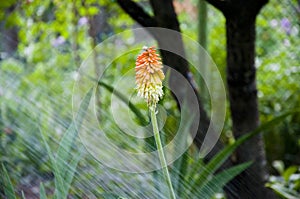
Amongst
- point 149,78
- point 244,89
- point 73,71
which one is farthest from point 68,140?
point 73,71

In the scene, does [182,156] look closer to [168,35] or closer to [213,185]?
[213,185]

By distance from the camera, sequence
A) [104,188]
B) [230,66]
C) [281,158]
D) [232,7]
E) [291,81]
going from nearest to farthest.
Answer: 1. [104,188]
2. [232,7]
3. [230,66]
4. [281,158]
5. [291,81]

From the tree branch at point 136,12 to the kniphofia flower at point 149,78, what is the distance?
0.86 m

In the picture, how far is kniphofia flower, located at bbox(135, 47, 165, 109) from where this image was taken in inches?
31.3

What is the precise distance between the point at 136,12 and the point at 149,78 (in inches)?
34.8

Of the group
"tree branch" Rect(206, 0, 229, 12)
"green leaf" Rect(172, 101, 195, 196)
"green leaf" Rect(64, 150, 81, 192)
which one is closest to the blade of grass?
"green leaf" Rect(64, 150, 81, 192)

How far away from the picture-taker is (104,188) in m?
0.95

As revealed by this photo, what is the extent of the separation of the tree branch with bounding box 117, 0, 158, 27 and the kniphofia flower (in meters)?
0.86

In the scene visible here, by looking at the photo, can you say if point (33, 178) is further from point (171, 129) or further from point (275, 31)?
point (275, 31)

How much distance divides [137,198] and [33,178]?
316mm

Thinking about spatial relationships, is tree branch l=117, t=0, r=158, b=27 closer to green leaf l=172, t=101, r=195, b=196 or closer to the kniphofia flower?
green leaf l=172, t=101, r=195, b=196

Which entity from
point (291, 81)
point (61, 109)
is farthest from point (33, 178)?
point (291, 81)

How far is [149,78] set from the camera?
80 centimetres

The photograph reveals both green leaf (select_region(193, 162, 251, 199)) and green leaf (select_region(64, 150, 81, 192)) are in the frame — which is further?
green leaf (select_region(193, 162, 251, 199))
